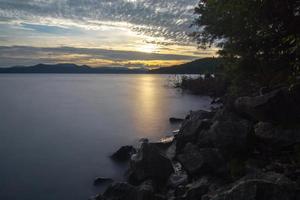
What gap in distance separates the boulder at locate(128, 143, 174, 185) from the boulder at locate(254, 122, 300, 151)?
6.16 metres

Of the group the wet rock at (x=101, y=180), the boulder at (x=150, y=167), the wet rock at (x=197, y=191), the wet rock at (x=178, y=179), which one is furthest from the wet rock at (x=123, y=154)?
the wet rock at (x=197, y=191)

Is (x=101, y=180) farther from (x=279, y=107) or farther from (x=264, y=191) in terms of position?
(x=264, y=191)

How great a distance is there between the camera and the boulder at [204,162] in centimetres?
1947

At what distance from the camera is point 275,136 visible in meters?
19.4

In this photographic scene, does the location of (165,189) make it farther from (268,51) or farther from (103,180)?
(268,51)

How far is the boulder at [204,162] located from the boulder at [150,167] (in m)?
1.71

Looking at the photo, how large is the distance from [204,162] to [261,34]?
31.9 feet

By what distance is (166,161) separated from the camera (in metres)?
23.5

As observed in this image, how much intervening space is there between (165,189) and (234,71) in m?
11.7

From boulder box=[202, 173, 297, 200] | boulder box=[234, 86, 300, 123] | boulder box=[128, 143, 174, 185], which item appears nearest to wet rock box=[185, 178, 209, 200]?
boulder box=[128, 143, 174, 185]

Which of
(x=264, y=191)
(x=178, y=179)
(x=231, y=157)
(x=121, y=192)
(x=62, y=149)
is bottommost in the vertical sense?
(x=62, y=149)

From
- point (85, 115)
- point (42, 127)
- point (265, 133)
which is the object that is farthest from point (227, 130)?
point (85, 115)

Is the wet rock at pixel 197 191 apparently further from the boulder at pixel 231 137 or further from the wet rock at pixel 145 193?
the boulder at pixel 231 137

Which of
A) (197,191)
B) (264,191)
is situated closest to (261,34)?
(197,191)
